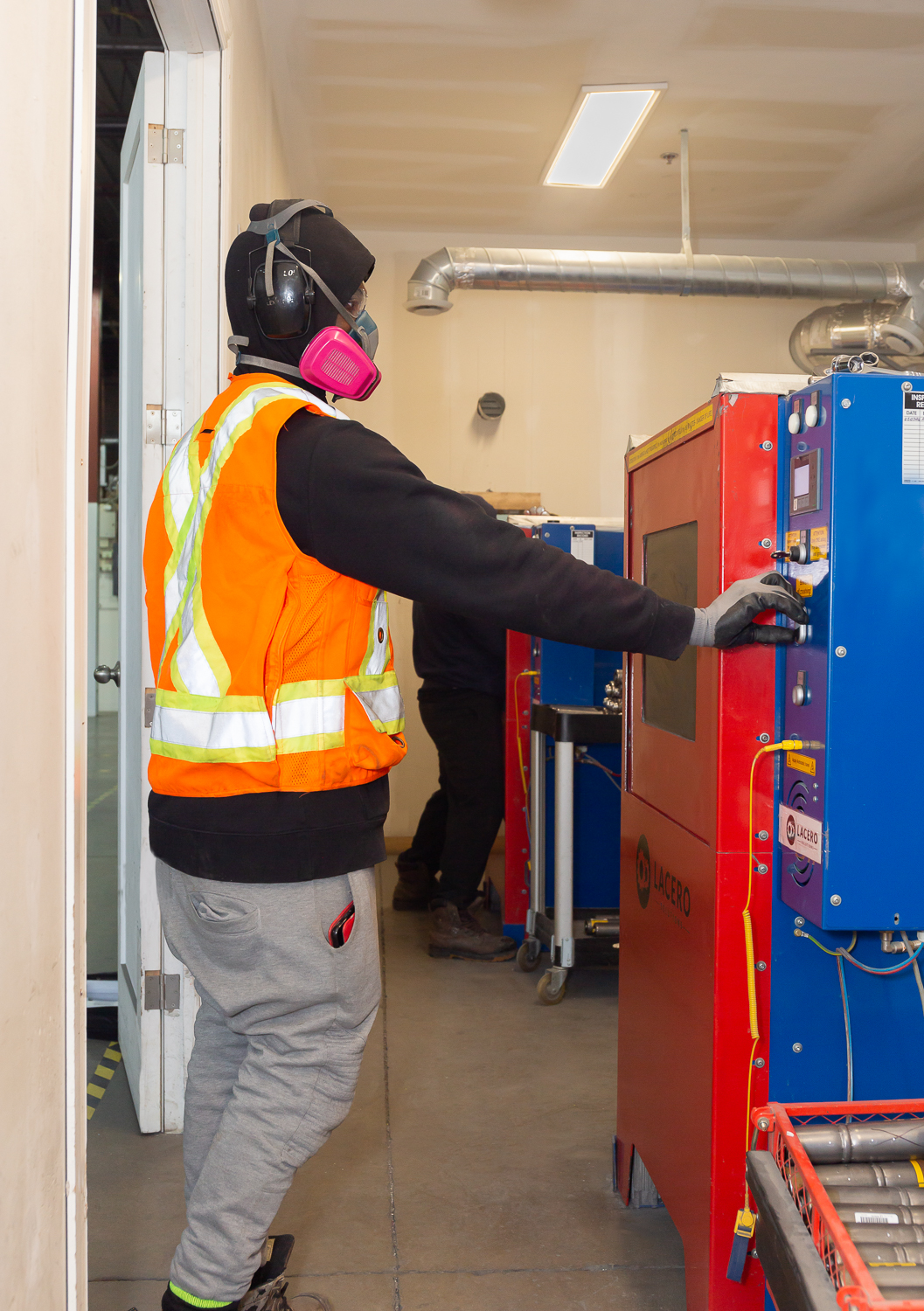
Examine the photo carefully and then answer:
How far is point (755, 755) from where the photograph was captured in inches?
62.8

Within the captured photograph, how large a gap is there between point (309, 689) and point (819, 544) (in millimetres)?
770

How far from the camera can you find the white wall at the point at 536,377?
5.91 m

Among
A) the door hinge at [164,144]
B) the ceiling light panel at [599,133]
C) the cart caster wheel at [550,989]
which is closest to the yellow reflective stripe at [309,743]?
the door hinge at [164,144]

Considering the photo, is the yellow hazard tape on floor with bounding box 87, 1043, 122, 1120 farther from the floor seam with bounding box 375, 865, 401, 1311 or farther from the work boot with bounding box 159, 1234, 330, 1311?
the work boot with bounding box 159, 1234, 330, 1311

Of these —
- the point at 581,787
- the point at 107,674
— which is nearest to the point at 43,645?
the point at 107,674

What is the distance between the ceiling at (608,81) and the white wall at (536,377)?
0.46 meters

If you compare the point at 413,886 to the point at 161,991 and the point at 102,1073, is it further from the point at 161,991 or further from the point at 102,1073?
the point at 161,991

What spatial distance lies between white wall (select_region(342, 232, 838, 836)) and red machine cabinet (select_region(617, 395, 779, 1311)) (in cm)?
397

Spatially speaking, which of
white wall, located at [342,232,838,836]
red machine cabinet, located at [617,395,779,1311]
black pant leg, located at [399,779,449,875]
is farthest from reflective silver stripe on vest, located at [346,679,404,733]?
white wall, located at [342,232,838,836]

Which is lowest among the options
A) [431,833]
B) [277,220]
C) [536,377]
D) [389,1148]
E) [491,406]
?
[389,1148]

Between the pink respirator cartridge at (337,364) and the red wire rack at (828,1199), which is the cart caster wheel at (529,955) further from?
the pink respirator cartridge at (337,364)

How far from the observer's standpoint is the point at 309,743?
4.70 feet

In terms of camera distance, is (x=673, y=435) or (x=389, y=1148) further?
(x=389, y=1148)

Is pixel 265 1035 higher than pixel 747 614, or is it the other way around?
pixel 747 614
